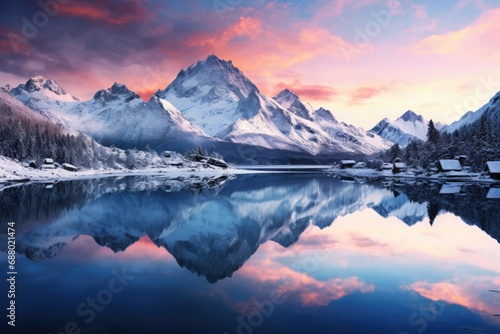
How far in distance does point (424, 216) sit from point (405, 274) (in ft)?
80.3

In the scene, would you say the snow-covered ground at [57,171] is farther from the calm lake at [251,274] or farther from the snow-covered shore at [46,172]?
the calm lake at [251,274]

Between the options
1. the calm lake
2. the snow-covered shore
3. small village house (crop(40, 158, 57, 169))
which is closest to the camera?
the calm lake

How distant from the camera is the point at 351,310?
14.8 meters

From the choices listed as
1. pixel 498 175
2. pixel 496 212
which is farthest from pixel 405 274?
pixel 498 175

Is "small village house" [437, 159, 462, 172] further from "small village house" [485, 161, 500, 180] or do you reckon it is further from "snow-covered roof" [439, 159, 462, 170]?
"small village house" [485, 161, 500, 180]

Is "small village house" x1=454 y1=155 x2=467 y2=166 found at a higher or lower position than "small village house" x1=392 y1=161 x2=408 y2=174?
higher

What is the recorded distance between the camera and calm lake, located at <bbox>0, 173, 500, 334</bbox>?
536 inches

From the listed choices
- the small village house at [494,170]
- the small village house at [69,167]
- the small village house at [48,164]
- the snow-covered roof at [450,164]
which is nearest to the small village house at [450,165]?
the snow-covered roof at [450,164]

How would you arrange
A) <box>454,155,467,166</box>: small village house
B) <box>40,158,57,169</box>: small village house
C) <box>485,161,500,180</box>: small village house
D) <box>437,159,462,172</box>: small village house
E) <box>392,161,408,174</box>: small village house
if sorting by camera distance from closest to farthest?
<box>485,161,500,180</box>: small village house
<box>437,159,462,172</box>: small village house
<box>40,158,57,169</box>: small village house
<box>454,155,467,166</box>: small village house
<box>392,161,408,174</box>: small village house

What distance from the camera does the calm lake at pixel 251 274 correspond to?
13.6m

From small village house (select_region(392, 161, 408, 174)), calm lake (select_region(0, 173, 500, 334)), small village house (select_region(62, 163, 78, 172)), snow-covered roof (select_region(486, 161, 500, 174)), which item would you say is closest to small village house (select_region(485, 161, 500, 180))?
snow-covered roof (select_region(486, 161, 500, 174))

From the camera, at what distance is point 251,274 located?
65.8 feet

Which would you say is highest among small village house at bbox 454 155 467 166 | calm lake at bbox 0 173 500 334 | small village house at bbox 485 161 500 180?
small village house at bbox 454 155 467 166

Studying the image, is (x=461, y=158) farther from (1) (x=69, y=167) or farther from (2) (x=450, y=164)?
(1) (x=69, y=167)
